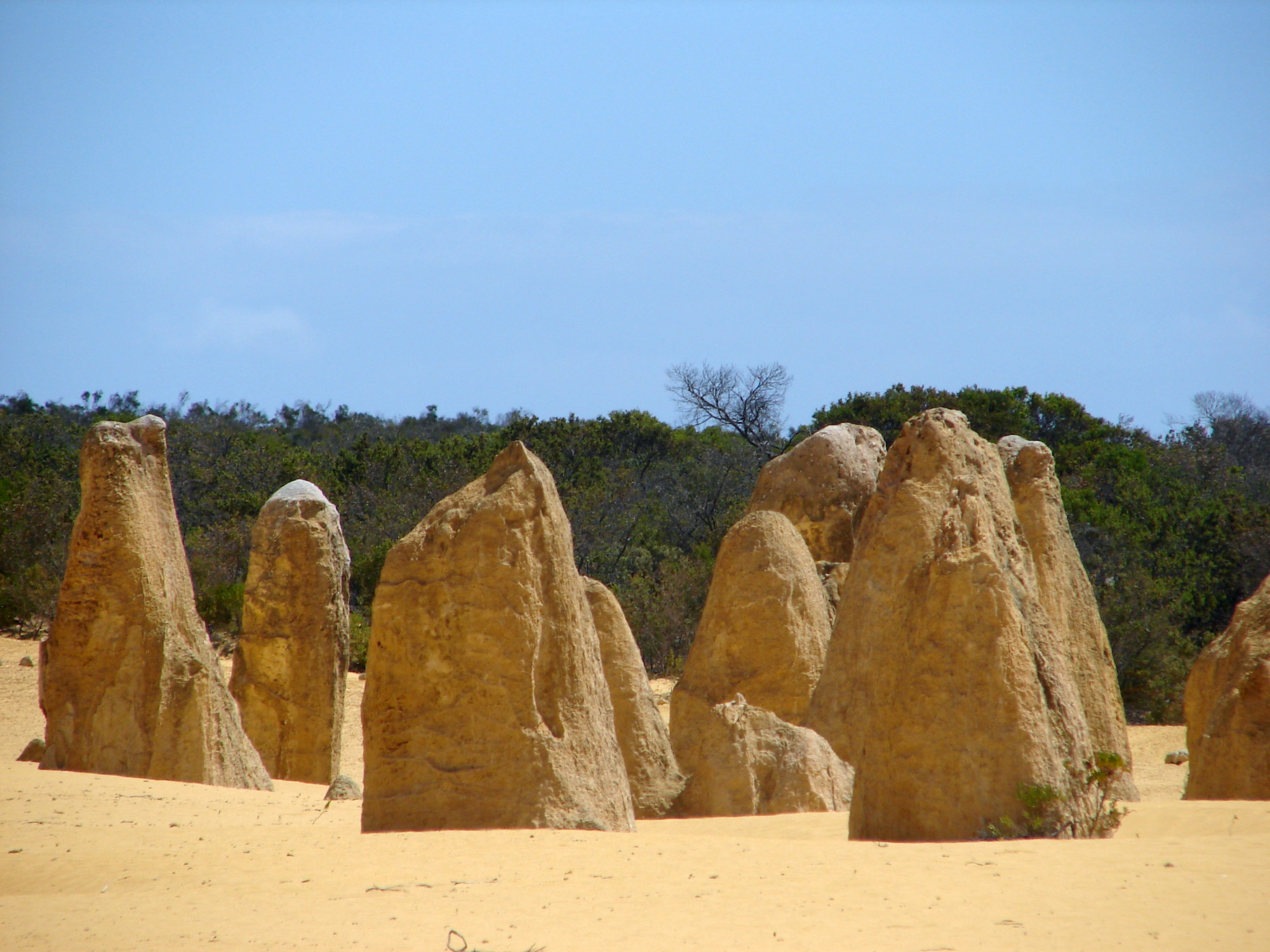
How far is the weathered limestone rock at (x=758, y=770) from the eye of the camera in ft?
25.1

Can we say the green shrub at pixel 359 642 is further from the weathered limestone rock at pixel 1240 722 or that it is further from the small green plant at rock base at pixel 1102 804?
the small green plant at rock base at pixel 1102 804

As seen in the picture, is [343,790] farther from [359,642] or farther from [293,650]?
[359,642]

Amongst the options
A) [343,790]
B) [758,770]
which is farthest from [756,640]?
[343,790]

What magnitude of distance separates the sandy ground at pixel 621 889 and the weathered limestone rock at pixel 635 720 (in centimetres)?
192

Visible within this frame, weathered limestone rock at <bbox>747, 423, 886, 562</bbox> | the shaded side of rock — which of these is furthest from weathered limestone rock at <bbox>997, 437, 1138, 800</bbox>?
weathered limestone rock at <bbox>747, 423, 886, 562</bbox>

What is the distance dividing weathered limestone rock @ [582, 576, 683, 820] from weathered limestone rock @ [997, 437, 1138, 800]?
2790 mm

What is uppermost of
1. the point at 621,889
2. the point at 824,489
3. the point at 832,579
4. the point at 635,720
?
the point at 824,489

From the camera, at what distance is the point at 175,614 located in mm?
8734

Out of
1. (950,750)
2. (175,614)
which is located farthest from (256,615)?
(950,750)

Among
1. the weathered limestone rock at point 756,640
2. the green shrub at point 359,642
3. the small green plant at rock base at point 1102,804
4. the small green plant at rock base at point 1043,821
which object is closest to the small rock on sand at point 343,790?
the weathered limestone rock at point 756,640

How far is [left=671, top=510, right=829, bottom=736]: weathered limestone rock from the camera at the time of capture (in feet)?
31.0

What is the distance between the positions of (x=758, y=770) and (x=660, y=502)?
18077 mm

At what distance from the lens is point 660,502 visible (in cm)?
2575

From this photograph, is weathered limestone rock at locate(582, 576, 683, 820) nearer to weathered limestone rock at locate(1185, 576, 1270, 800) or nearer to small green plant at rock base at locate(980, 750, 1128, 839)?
small green plant at rock base at locate(980, 750, 1128, 839)
